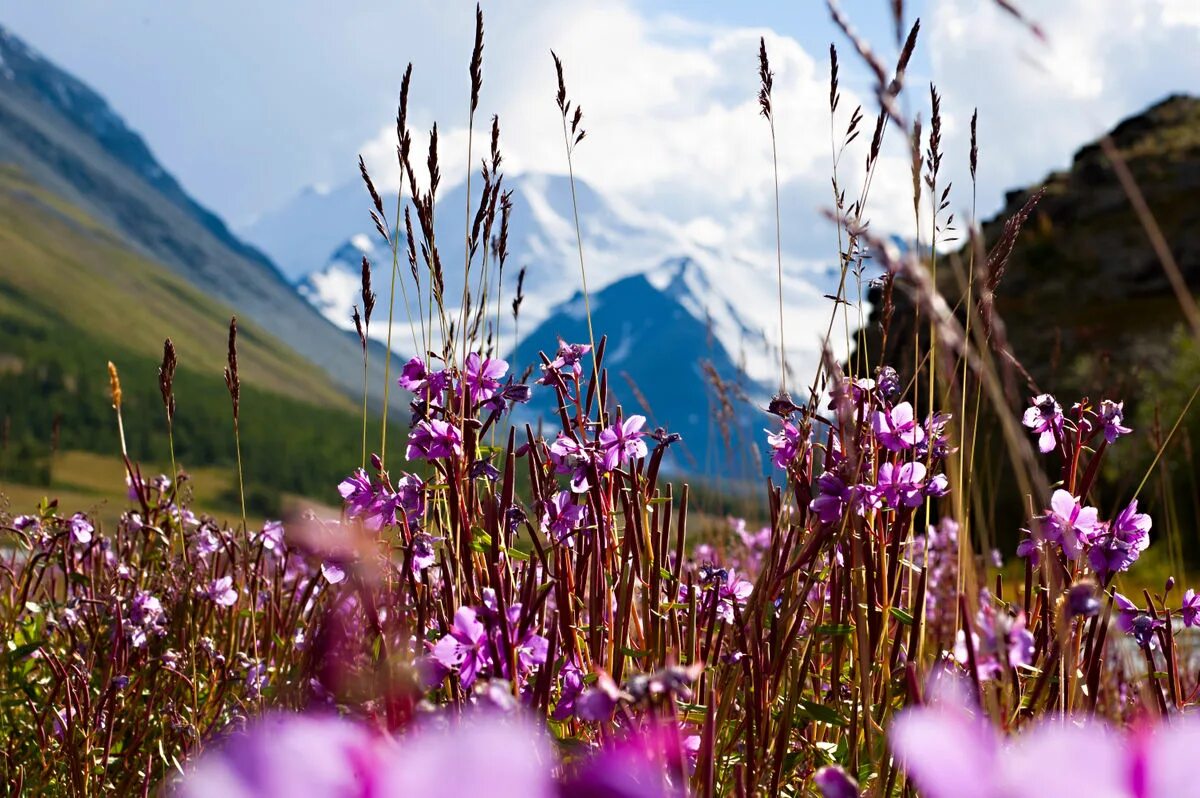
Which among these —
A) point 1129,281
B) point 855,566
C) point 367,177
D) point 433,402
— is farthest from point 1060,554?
point 1129,281

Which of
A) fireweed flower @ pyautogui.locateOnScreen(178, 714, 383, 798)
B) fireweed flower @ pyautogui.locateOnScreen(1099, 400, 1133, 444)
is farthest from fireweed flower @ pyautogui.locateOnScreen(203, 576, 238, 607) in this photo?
fireweed flower @ pyautogui.locateOnScreen(178, 714, 383, 798)

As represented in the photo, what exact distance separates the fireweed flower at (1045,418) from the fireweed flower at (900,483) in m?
0.39

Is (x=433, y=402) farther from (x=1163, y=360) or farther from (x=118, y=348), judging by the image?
(x=118, y=348)

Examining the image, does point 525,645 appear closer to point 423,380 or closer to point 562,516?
→ point 562,516

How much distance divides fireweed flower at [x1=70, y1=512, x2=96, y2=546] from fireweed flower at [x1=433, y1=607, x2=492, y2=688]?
2301mm

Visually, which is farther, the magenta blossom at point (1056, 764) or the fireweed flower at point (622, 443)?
the fireweed flower at point (622, 443)

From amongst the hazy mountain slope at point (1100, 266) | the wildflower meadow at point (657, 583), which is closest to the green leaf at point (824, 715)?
the wildflower meadow at point (657, 583)

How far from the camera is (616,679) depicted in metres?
1.95

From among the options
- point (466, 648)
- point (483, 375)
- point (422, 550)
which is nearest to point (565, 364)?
point (483, 375)

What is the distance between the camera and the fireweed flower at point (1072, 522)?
164cm

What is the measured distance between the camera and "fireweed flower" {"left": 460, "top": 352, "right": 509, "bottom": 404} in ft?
7.11

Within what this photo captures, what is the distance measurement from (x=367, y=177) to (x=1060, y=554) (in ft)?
5.70

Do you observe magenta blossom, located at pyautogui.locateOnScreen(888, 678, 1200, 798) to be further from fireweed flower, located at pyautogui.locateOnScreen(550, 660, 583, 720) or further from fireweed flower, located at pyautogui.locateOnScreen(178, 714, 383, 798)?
fireweed flower, located at pyautogui.locateOnScreen(550, 660, 583, 720)

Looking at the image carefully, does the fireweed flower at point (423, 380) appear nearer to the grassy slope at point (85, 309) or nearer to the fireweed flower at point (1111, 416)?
the fireweed flower at point (1111, 416)
